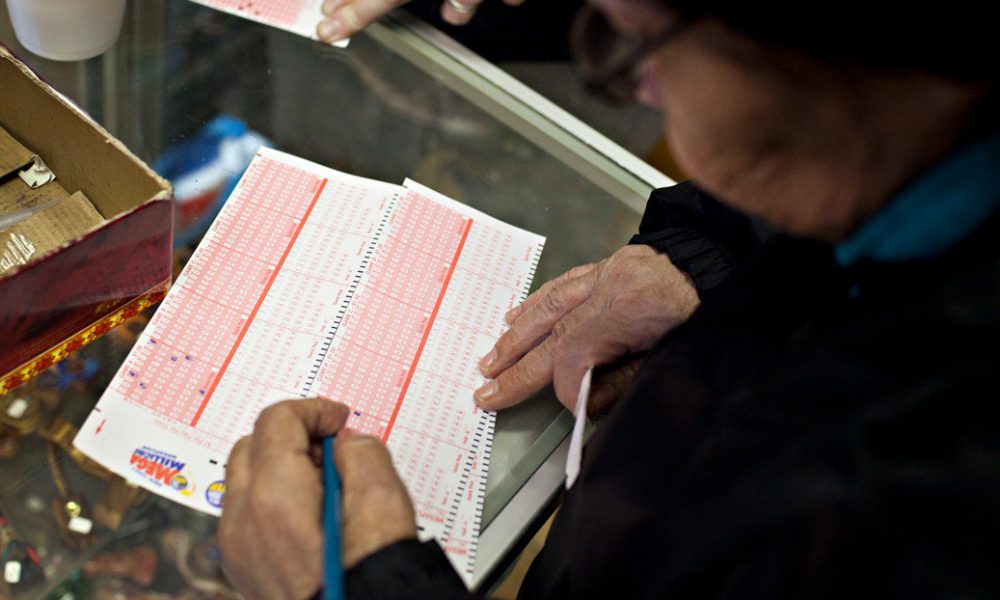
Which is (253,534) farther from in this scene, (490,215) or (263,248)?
(490,215)

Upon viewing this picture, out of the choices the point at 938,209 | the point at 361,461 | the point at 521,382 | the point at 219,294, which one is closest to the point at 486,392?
the point at 521,382

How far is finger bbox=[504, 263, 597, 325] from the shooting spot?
110cm

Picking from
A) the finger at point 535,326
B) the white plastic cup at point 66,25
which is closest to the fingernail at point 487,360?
the finger at point 535,326

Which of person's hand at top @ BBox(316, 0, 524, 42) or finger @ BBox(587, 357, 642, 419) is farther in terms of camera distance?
person's hand at top @ BBox(316, 0, 524, 42)

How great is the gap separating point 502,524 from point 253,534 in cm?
29

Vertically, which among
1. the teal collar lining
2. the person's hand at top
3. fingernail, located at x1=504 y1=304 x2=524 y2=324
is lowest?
fingernail, located at x1=504 y1=304 x2=524 y2=324

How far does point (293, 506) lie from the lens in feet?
2.52

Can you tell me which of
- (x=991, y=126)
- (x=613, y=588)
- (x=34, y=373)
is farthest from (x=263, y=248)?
(x=991, y=126)

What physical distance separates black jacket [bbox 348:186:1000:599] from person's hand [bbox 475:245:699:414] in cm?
15

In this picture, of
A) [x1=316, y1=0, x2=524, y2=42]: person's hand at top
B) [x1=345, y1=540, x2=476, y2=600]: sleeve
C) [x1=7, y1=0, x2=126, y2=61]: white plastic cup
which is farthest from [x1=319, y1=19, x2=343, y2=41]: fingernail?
[x1=345, y1=540, x2=476, y2=600]: sleeve

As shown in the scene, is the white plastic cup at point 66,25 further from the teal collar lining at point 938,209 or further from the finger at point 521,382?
the teal collar lining at point 938,209

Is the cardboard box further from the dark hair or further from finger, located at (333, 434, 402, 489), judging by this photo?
the dark hair

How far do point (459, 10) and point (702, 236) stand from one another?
2.06 feet

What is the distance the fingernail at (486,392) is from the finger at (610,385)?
0.12 metres
